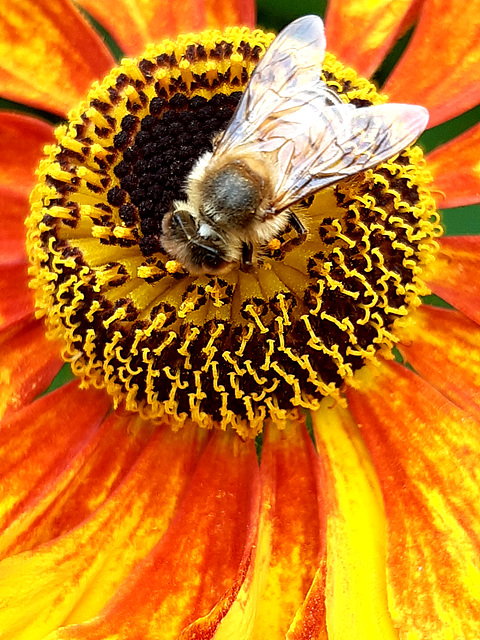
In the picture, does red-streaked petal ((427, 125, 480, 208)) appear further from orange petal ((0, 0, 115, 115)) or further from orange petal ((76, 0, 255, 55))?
orange petal ((0, 0, 115, 115))

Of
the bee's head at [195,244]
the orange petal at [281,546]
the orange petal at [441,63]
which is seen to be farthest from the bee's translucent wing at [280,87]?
the orange petal at [281,546]

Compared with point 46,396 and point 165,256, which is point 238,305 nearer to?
point 165,256

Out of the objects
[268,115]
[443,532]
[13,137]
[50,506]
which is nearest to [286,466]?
[443,532]

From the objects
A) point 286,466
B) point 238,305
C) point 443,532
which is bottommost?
point 286,466

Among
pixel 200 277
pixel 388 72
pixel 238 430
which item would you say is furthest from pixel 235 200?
pixel 388 72

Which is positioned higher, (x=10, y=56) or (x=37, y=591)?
(x=10, y=56)
